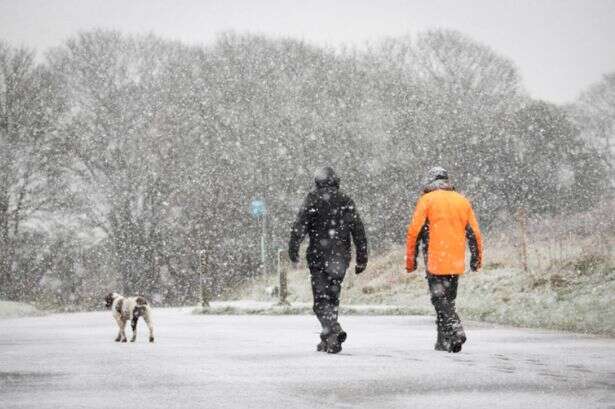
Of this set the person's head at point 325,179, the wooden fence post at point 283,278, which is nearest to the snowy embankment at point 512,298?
the wooden fence post at point 283,278

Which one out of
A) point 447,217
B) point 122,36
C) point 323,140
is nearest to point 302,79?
point 323,140

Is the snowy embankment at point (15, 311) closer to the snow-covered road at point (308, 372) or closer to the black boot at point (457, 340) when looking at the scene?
the snow-covered road at point (308, 372)

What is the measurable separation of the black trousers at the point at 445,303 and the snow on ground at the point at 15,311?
705 inches

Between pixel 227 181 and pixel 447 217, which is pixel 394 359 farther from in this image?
pixel 227 181

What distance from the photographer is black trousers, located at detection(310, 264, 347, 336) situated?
1055 centimetres

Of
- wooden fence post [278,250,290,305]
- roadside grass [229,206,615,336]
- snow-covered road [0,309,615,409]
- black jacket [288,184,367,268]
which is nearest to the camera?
snow-covered road [0,309,615,409]

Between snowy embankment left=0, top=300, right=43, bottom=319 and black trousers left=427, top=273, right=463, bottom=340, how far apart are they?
17916 mm

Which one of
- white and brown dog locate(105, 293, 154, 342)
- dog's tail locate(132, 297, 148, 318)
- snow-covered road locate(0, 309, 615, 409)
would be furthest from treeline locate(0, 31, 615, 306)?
snow-covered road locate(0, 309, 615, 409)

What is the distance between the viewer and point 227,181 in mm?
42438

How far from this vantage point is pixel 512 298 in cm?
1783

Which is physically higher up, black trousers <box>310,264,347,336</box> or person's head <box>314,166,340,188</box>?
person's head <box>314,166,340,188</box>

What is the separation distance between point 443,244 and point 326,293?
127 centimetres

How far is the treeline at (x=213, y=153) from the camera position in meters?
38.3

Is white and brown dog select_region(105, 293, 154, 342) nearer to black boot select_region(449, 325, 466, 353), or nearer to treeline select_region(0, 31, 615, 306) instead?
black boot select_region(449, 325, 466, 353)
